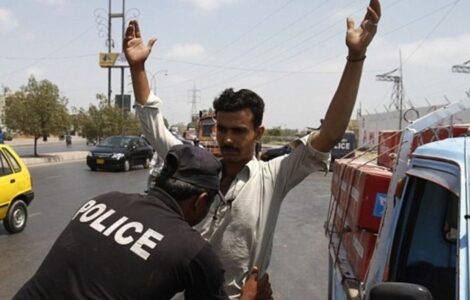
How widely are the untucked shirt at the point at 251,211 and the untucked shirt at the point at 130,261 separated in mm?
444

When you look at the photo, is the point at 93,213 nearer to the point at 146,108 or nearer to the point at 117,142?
the point at 146,108

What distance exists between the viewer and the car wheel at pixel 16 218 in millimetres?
8594

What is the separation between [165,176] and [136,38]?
121 cm

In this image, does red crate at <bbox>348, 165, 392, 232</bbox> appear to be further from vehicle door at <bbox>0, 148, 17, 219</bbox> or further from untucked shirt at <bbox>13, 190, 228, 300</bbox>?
vehicle door at <bbox>0, 148, 17, 219</bbox>

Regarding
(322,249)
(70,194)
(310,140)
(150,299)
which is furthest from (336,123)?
(70,194)

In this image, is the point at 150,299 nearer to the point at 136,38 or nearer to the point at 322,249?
the point at 136,38

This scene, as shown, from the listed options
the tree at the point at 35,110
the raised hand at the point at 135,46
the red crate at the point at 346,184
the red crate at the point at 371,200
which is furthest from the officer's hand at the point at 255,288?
the tree at the point at 35,110

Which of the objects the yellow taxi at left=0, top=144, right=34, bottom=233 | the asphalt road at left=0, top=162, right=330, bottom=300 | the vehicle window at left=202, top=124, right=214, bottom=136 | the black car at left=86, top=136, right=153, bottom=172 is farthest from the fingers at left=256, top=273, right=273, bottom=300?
the vehicle window at left=202, top=124, right=214, bottom=136

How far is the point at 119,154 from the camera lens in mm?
22516

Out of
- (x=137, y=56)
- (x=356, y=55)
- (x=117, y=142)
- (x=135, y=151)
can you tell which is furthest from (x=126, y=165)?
(x=356, y=55)

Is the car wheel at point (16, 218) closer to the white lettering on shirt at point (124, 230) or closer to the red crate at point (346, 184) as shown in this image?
the red crate at point (346, 184)

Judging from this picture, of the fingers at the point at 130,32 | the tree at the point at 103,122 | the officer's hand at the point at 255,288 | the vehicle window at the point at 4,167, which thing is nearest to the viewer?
the officer's hand at the point at 255,288

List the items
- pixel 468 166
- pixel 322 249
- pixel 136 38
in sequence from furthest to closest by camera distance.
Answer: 1. pixel 322 249
2. pixel 136 38
3. pixel 468 166

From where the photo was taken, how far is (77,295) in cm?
162
